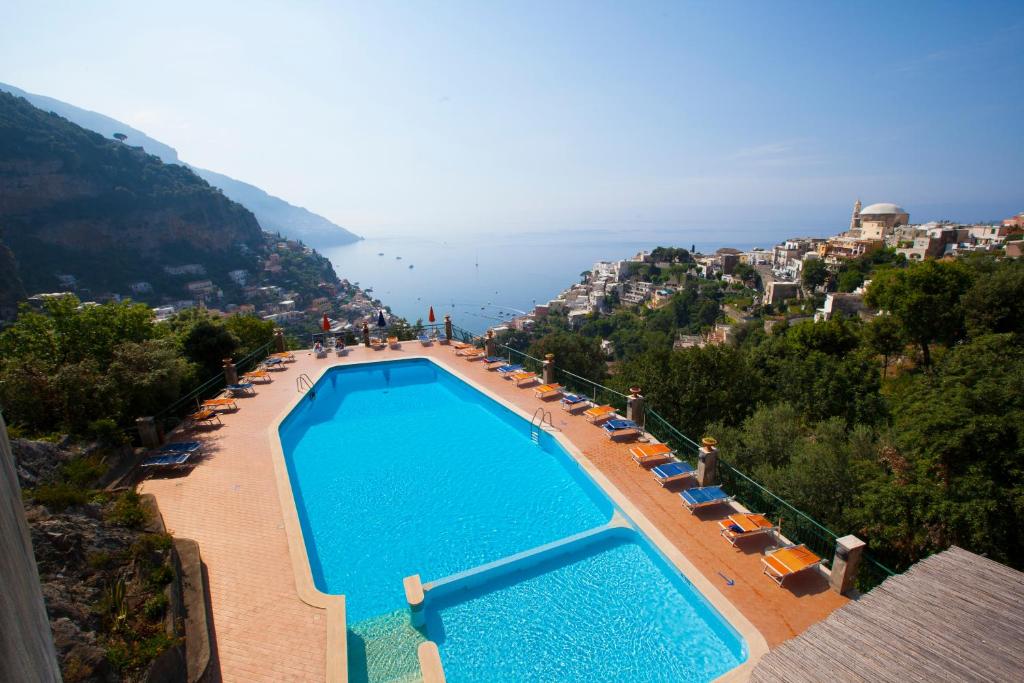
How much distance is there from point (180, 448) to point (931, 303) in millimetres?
29956

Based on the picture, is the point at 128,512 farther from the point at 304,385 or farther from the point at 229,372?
the point at 229,372

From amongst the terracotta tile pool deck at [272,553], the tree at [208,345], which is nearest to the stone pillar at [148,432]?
the terracotta tile pool deck at [272,553]

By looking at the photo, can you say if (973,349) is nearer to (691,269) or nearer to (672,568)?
(672,568)

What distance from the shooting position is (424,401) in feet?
A: 52.6

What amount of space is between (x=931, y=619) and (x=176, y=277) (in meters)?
76.6

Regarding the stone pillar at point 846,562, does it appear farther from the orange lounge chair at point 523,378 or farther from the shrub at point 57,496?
the shrub at point 57,496

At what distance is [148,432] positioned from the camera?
11516 mm

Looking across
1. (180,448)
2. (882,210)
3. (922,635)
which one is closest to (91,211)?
(180,448)

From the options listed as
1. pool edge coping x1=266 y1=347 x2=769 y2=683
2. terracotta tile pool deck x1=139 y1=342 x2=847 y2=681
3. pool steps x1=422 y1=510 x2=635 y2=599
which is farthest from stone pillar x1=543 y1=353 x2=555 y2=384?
pool steps x1=422 y1=510 x2=635 y2=599

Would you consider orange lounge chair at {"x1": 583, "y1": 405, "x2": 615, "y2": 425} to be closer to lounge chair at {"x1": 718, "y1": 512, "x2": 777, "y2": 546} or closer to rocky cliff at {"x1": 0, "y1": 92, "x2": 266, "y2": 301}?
lounge chair at {"x1": 718, "y1": 512, "x2": 777, "y2": 546}

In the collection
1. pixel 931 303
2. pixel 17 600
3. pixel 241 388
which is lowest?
pixel 241 388

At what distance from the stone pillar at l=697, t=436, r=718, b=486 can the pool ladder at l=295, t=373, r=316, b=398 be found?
1203 cm

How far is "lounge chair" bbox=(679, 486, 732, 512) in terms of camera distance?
9227mm

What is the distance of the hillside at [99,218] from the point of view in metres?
51.8
